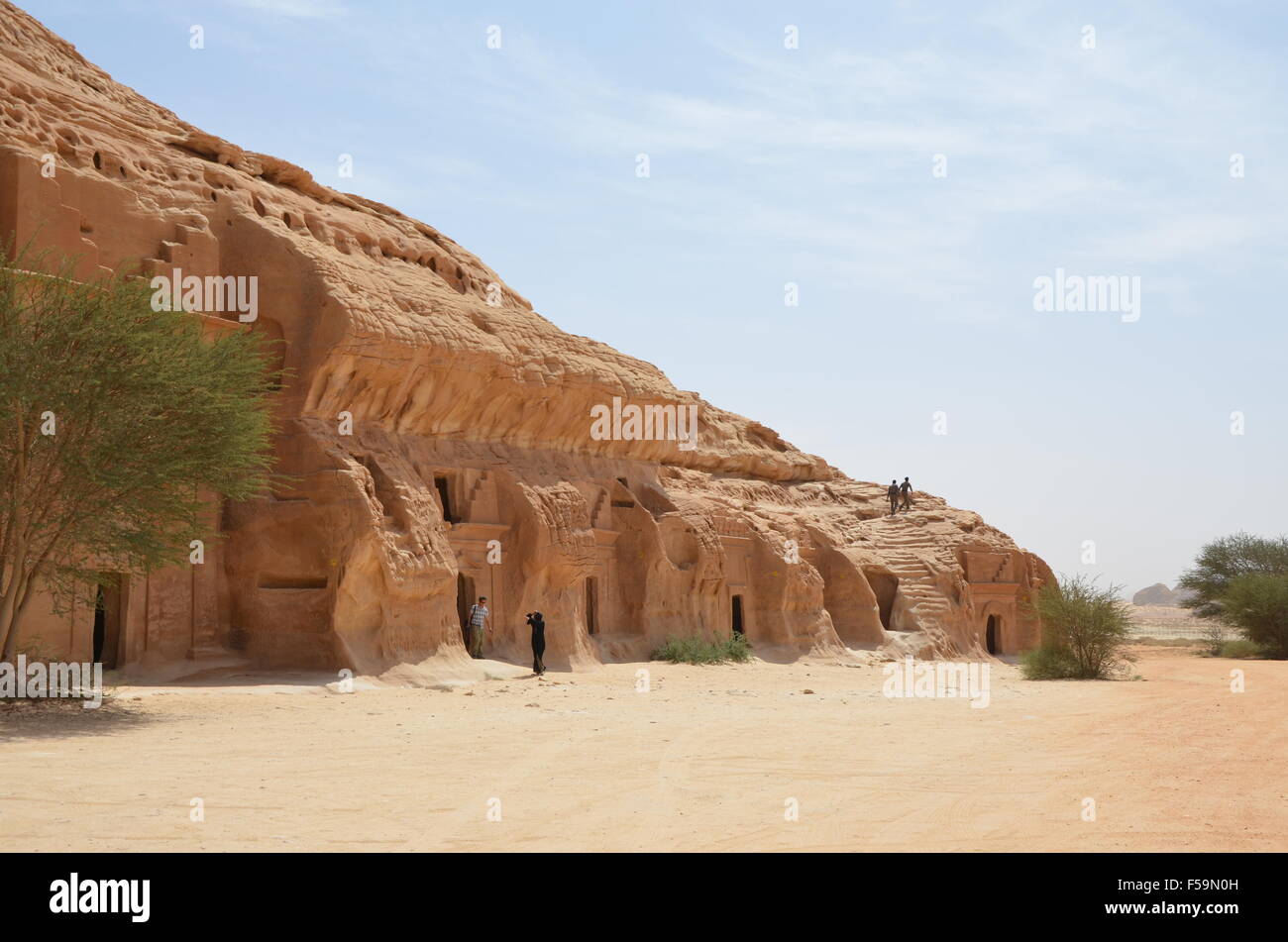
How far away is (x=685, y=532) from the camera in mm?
30500

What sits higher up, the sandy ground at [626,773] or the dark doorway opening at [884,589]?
the dark doorway opening at [884,589]

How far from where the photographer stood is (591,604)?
28.3 meters

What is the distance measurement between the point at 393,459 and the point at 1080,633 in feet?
49.0

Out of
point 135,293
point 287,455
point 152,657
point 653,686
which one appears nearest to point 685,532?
point 653,686

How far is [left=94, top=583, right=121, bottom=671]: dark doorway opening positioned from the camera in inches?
755

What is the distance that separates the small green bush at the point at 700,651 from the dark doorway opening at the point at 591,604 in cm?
166

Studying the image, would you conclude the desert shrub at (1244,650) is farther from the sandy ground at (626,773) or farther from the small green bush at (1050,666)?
the sandy ground at (626,773)

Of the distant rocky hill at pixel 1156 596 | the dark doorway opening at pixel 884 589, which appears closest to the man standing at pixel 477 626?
the dark doorway opening at pixel 884 589

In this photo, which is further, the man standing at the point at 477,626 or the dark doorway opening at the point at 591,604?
the dark doorway opening at the point at 591,604

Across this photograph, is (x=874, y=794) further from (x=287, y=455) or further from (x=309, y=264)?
(x=309, y=264)

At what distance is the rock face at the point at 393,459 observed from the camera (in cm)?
2045

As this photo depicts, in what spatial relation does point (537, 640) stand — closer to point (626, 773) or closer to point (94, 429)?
point (94, 429)

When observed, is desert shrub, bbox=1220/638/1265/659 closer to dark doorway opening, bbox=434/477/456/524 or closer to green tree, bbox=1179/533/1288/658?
green tree, bbox=1179/533/1288/658

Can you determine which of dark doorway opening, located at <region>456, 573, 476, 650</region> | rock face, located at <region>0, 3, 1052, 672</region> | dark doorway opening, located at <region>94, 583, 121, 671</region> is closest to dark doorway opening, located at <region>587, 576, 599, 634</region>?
rock face, located at <region>0, 3, 1052, 672</region>
